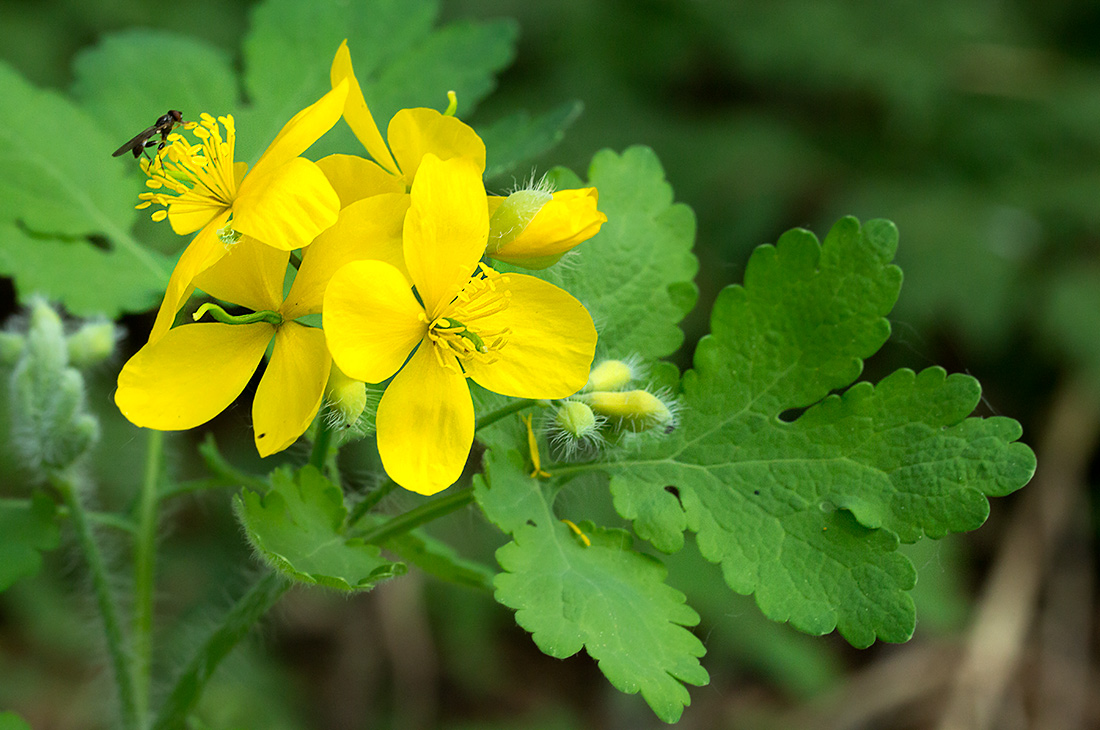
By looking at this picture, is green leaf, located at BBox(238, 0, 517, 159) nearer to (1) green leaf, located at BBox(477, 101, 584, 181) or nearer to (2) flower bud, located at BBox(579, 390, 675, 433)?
(1) green leaf, located at BBox(477, 101, 584, 181)

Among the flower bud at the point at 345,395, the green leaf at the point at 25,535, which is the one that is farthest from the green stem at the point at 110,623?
the flower bud at the point at 345,395

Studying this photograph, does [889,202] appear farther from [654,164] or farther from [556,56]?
[654,164]

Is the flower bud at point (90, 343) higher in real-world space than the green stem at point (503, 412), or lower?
lower

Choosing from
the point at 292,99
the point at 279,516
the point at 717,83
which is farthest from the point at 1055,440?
A: the point at 279,516

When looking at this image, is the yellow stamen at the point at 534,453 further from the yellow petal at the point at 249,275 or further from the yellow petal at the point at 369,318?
the yellow petal at the point at 249,275

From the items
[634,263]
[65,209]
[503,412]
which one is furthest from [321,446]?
[65,209]

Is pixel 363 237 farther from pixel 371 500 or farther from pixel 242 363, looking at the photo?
pixel 371 500

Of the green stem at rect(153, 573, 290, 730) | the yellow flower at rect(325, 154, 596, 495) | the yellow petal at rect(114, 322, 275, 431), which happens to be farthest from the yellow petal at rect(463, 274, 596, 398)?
the green stem at rect(153, 573, 290, 730)
